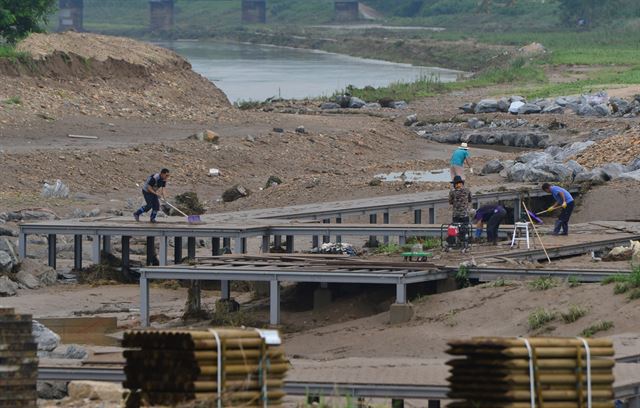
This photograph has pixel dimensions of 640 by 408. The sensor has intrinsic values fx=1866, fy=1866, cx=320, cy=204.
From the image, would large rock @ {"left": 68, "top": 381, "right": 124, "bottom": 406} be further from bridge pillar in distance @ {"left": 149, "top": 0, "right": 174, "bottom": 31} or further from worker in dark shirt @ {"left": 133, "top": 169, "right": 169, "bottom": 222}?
bridge pillar in distance @ {"left": 149, "top": 0, "right": 174, "bottom": 31}

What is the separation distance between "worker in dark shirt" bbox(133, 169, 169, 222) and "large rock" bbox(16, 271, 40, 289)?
2054mm

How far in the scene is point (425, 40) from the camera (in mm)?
130875

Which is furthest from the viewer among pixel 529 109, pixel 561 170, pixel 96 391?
pixel 529 109

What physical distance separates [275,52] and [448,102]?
214ft

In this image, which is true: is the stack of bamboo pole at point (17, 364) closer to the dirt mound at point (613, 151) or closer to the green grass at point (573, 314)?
the green grass at point (573, 314)

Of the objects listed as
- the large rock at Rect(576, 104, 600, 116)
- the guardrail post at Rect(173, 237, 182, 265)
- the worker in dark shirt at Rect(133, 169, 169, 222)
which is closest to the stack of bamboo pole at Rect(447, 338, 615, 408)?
the worker in dark shirt at Rect(133, 169, 169, 222)

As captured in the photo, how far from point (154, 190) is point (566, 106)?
114 feet

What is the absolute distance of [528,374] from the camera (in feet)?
48.1

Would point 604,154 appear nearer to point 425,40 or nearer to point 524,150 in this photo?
point 524,150

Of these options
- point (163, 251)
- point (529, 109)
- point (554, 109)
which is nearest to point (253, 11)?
point (529, 109)

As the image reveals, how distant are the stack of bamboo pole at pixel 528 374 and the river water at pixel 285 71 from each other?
57.1 metres

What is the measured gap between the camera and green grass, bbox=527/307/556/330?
22.8 m

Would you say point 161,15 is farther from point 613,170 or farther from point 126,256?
point 126,256

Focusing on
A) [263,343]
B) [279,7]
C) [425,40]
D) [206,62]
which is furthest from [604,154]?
[279,7]
